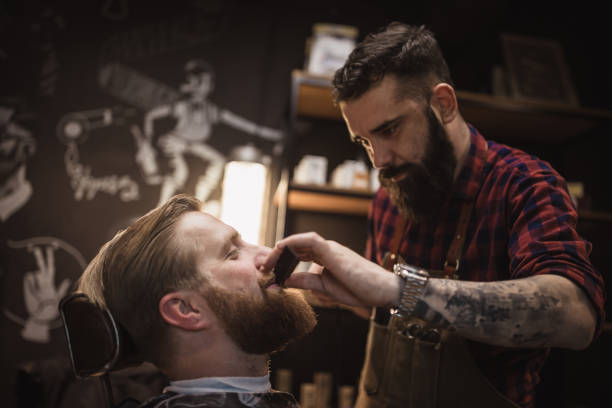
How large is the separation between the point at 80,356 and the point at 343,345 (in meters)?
1.80

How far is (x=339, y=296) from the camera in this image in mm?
1138

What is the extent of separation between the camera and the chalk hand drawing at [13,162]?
8.07 feet

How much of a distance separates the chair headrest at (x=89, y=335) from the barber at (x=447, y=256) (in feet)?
1.37

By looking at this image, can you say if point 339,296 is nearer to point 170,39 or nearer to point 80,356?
point 80,356

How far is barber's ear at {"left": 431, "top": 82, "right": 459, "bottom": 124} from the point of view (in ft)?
4.47

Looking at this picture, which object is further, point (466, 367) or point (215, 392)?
point (466, 367)

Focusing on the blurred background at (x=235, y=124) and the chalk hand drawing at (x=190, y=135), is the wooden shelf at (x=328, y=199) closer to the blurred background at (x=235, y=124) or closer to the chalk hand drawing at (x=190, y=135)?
the blurred background at (x=235, y=124)

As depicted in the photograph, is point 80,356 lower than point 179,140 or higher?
lower

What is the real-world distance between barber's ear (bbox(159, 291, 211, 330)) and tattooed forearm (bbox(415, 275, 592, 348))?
595mm

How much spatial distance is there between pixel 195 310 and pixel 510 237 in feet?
3.04

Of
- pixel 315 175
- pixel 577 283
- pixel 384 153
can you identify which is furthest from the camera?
pixel 315 175

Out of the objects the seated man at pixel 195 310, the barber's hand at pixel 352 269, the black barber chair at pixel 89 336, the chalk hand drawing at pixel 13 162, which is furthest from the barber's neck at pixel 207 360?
the chalk hand drawing at pixel 13 162

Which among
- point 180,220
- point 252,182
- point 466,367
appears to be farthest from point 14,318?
point 466,367

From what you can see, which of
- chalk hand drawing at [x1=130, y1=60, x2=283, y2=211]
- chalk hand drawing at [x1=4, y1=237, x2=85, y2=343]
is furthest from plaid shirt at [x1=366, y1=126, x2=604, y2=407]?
chalk hand drawing at [x1=4, y1=237, x2=85, y2=343]
